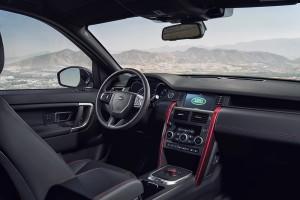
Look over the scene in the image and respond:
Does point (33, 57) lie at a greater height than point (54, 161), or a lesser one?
greater

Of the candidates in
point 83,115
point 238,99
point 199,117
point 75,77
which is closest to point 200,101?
point 199,117

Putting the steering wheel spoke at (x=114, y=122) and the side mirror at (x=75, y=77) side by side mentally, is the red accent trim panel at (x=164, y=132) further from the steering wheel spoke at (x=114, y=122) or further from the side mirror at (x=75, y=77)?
the side mirror at (x=75, y=77)

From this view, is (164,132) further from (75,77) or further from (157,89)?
(75,77)

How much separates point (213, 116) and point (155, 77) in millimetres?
809

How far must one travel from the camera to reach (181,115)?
3314mm

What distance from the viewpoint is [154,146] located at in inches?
149

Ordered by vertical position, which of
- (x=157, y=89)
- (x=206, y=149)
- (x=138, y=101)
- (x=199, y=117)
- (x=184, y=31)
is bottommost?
(x=206, y=149)

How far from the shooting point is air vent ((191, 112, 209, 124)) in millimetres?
3160

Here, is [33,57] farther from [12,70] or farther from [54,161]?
[54,161]

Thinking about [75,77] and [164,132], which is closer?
[164,132]

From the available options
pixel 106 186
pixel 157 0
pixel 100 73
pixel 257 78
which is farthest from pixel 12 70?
pixel 257 78

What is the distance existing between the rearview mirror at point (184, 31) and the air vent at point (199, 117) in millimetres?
654

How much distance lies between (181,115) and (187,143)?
252 mm

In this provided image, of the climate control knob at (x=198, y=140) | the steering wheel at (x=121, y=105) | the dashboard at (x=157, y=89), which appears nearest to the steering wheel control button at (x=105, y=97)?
the steering wheel at (x=121, y=105)
